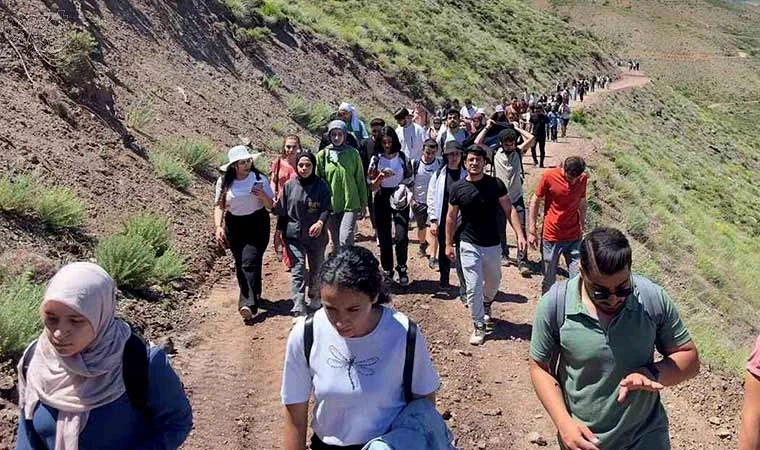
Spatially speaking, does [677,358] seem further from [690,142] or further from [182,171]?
[690,142]

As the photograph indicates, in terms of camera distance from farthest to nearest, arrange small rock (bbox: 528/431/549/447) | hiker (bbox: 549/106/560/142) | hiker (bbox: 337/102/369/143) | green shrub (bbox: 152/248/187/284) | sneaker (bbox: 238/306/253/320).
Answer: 1. hiker (bbox: 549/106/560/142)
2. hiker (bbox: 337/102/369/143)
3. green shrub (bbox: 152/248/187/284)
4. sneaker (bbox: 238/306/253/320)
5. small rock (bbox: 528/431/549/447)

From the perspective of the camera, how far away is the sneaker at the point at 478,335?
6.99 meters

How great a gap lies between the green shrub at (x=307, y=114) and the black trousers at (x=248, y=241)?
1016 cm

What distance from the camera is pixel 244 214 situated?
22.7 ft

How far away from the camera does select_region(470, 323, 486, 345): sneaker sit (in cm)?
699

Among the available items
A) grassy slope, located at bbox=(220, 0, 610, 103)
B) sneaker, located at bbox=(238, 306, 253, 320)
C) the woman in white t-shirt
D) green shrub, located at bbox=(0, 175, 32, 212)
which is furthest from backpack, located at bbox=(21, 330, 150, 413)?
grassy slope, located at bbox=(220, 0, 610, 103)

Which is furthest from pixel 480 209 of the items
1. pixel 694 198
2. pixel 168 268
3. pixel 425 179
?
pixel 694 198

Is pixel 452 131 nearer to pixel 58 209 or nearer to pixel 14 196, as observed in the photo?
pixel 58 209

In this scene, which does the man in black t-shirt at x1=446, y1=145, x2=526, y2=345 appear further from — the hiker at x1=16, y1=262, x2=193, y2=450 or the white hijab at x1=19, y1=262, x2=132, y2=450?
the white hijab at x1=19, y1=262, x2=132, y2=450

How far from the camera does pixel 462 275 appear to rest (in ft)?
24.4

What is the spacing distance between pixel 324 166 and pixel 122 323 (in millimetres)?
5016

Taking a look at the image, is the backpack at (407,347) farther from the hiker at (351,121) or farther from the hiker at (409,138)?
the hiker at (409,138)

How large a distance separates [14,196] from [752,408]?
6.77m

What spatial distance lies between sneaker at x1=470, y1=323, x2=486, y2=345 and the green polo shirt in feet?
12.5
